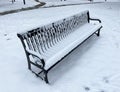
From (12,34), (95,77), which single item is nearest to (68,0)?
(12,34)

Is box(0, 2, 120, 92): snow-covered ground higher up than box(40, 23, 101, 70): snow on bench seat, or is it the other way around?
box(40, 23, 101, 70): snow on bench seat

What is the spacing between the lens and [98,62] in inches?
189

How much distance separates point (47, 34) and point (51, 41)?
0.93 feet

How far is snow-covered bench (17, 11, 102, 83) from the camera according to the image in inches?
150

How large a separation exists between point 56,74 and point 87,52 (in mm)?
1547

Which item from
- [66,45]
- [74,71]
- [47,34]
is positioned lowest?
[74,71]

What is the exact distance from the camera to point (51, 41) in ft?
15.4

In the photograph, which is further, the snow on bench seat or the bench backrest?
the bench backrest

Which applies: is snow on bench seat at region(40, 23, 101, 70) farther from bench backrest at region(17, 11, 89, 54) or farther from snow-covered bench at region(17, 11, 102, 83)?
bench backrest at region(17, 11, 89, 54)

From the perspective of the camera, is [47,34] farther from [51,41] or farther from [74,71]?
[74,71]

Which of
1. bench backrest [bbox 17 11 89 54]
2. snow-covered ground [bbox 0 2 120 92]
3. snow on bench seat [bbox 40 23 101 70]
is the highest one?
→ bench backrest [bbox 17 11 89 54]

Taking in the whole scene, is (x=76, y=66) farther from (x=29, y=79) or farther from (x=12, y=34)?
(x=12, y=34)

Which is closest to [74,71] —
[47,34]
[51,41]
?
[51,41]

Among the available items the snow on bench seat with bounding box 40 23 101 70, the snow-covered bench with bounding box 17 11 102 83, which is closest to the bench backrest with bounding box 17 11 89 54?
the snow-covered bench with bounding box 17 11 102 83
